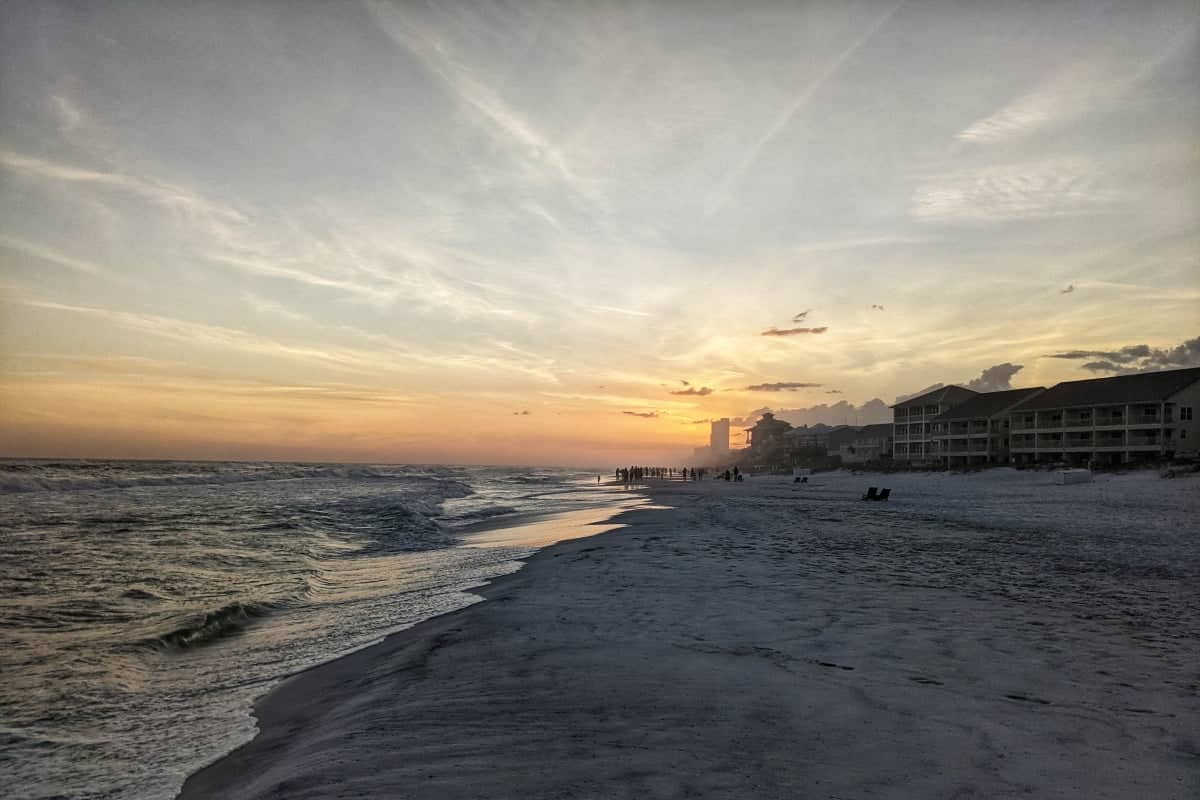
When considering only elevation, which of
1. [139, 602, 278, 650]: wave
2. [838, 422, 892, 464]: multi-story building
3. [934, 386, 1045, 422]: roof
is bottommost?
[139, 602, 278, 650]: wave

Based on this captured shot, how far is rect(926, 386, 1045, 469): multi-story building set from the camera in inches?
2926

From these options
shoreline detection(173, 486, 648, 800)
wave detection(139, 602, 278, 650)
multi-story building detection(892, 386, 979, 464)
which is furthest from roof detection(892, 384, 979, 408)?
wave detection(139, 602, 278, 650)

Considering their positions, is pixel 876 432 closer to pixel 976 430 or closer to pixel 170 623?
pixel 976 430

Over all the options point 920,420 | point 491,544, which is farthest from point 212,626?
point 920,420

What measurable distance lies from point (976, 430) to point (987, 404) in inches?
131

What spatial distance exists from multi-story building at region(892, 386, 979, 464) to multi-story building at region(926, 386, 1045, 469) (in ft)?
6.19

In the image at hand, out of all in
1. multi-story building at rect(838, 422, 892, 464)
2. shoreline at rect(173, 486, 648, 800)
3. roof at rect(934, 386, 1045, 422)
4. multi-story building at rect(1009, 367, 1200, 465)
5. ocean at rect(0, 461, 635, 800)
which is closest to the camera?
ocean at rect(0, 461, 635, 800)

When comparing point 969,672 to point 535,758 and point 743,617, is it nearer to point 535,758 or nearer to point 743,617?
point 743,617

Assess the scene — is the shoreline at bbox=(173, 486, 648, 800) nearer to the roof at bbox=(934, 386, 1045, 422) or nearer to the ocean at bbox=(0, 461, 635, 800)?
the ocean at bbox=(0, 461, 635, 800)

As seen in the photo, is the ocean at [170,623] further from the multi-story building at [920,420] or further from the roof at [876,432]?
the roof at [876,432]

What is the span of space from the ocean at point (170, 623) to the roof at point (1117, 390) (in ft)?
212

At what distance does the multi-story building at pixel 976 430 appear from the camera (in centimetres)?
7431

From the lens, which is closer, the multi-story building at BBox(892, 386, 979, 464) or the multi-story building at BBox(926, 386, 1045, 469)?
the multi-story building at BBox(926, 386, 1045, 469)

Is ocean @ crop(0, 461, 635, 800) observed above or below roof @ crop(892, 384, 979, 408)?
below
